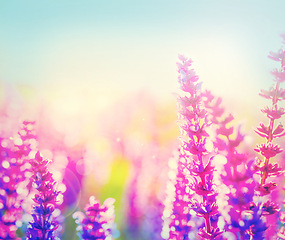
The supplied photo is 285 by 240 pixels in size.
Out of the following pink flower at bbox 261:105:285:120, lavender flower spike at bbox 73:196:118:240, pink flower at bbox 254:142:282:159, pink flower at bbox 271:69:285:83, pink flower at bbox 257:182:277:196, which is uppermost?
pink flower at bbox 271:69:285:83

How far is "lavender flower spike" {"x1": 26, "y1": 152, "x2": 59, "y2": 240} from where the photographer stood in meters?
1.82

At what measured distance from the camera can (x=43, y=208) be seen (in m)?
1.87

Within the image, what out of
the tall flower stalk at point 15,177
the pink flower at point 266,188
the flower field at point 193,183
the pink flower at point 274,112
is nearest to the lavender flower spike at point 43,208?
the flower field at point 193,183

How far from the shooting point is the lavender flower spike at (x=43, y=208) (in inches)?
71.7

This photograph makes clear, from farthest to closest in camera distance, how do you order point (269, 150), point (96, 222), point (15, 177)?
point (15, 177) < point (96, 222) < point (269, 150)

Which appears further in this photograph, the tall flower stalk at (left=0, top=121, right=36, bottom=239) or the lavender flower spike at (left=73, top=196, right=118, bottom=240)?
the tall flower stalk at (left=0, top=121, right=36, bottom=239)

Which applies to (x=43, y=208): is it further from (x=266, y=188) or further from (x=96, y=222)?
(x=266, y=188)

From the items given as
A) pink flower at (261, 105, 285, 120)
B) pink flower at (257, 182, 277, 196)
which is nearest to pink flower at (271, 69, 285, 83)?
pink flower at (261, 105, 285, 120)

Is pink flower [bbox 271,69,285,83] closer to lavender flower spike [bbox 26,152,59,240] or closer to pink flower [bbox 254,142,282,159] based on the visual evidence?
pink flower [bbox 254,142,282,159]

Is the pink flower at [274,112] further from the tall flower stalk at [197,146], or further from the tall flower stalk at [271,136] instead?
the tall flower stalk at [197,146]

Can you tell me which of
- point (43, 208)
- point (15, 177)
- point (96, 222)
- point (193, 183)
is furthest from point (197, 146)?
point (15, 177)

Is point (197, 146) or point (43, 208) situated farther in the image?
point (43, 208)

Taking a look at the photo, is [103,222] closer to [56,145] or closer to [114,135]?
[56,145]

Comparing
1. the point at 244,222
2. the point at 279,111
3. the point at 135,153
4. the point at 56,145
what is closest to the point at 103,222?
the point at 244,222
